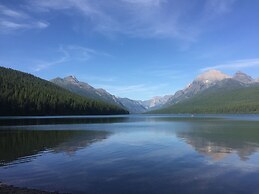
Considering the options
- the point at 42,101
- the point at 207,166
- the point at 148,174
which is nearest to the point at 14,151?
the point at 148,174

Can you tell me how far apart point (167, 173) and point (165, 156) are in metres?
10.1

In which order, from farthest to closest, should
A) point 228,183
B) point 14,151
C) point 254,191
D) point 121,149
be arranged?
point 121,149
point 14,151
point 228,183
point 254,191

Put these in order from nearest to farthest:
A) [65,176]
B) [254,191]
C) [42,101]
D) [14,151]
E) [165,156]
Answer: [254,191] < [65,176] < [165,156] < [14,151] < [42,101]

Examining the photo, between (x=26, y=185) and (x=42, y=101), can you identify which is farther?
(x=42, y=101)

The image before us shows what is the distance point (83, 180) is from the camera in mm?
25734

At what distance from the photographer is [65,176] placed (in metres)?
27.2

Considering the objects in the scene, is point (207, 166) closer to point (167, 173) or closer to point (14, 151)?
point (167, 173)

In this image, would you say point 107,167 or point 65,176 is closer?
point 65,176

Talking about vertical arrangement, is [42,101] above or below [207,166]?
above

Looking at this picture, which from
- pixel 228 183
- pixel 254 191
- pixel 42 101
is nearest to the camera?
pixel 254 191

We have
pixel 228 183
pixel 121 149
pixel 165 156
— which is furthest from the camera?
pixel 121 149

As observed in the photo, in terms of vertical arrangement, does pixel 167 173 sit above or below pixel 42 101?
below

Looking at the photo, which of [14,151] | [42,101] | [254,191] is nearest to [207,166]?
[254,191]

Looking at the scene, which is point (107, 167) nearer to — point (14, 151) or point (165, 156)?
point (165, 156)
